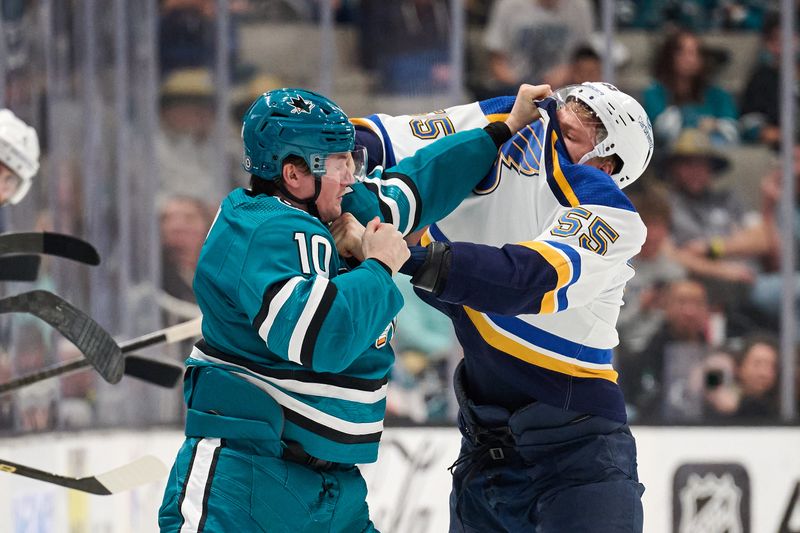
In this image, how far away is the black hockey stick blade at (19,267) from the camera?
11.4ft

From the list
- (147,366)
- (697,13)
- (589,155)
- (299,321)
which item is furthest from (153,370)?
(697,13)

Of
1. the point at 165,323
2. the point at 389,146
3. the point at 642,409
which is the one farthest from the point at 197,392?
the point at 642,409

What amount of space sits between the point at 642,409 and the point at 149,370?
206 cm

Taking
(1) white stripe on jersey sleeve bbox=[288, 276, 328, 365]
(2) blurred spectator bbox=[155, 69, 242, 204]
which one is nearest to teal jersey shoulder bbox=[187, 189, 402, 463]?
(1) white stripe on jersey sleeve bbox=[288, 276, 328, 365]

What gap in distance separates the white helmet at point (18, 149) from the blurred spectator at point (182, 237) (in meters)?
1.12

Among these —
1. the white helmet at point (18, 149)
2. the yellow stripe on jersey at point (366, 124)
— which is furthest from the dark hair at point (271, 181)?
the white helmet at point (18, 149)

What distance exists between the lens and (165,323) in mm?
4812

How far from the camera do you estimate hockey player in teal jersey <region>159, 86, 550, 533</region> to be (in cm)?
214

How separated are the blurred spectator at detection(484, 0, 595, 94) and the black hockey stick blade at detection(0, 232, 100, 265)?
2.28 meters

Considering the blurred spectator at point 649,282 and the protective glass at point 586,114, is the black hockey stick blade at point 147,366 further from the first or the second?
the blurred spectator at point 649,282

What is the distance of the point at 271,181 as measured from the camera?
231cm

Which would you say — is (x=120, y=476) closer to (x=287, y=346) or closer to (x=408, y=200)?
(x=408, y=200)

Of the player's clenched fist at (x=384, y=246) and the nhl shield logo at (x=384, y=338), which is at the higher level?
the player's clenched fist at (x=384, y=246)

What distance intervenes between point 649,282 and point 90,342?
264 cm
